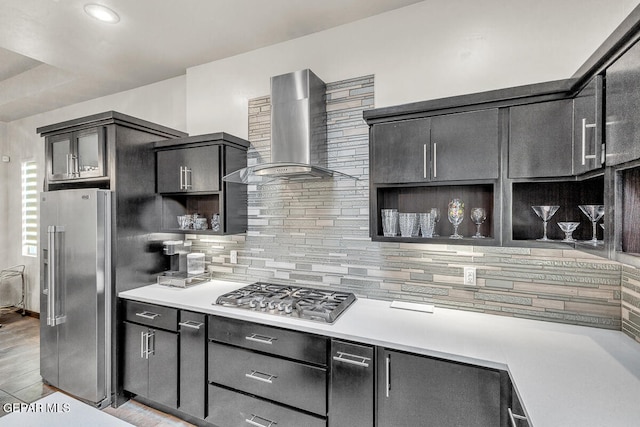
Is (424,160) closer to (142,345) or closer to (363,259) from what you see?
(363,259)

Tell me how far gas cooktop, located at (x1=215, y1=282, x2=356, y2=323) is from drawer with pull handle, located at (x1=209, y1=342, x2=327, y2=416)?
267mm

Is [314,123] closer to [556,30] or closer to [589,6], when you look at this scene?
[556,30]

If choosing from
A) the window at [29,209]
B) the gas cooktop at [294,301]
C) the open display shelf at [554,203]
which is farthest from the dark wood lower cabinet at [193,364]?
the window at [29,209]

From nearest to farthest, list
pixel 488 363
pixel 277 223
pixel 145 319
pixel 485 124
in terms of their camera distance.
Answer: pixel 488 363
pixel 485 124
pixel 145 319
pixel 277 223

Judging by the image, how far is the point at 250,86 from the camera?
8.98 feet

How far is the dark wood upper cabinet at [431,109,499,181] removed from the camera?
5.56 ft

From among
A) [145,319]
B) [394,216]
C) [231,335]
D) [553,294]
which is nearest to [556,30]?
[394,216]

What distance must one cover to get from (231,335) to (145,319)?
858 mm

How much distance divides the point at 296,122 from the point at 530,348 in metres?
1.95

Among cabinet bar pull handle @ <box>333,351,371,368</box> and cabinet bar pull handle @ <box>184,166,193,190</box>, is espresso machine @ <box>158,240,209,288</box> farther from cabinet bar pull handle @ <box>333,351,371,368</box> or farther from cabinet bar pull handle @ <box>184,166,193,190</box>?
cabinet bar pull handle @ <box>333,351,371,368</box>

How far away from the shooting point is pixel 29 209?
14.8 feet

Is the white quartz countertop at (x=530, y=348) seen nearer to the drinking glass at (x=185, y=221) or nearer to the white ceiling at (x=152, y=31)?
the drinking glass at (x=185, y=221)

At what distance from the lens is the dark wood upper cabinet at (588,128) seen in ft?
4.17

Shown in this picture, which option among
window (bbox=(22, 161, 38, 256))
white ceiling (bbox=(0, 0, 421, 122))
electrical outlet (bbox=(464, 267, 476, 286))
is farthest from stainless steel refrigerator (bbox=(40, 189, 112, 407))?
electrical outlet (bbox=(464, 267, 476, 286))
